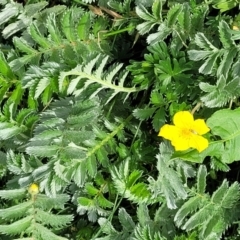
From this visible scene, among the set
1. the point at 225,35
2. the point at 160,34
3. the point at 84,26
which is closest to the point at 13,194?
the point at 84,26

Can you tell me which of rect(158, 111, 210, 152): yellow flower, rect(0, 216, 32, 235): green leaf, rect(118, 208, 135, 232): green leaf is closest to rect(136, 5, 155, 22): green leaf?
rect(158, 111, 210, 152): yellow flower

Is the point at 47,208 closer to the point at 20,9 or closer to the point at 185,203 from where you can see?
the point at 185,203

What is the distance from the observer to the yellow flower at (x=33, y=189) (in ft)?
6.82

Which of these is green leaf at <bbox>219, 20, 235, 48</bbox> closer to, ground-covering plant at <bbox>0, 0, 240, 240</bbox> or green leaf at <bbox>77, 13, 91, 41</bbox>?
ground-covering plant at <bbox>0, 0, 240, 240</bbox>

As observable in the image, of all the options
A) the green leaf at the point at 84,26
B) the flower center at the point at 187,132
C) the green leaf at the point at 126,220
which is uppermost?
the green leaf at the point at 84,26

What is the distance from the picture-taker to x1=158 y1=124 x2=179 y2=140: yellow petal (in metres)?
1.90

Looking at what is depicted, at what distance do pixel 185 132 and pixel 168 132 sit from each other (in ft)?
0.20

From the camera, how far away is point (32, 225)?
2.05m

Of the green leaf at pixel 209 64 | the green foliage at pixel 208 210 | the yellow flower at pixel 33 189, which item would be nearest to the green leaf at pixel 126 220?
the green foliage at pixel 208 210

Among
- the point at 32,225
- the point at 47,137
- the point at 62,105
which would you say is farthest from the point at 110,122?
the point at 32,225

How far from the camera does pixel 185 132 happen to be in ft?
6.27

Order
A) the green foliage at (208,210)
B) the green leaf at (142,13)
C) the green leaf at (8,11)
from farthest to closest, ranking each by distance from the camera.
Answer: the green leaf at (8,11) → the green leaf at (142,13) → the green foliage at (208,210)

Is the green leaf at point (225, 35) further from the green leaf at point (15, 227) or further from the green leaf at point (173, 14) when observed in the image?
the green leaf at point (15, 227)

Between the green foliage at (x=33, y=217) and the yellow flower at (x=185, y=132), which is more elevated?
the yellow flower at (x=185, y=132)
